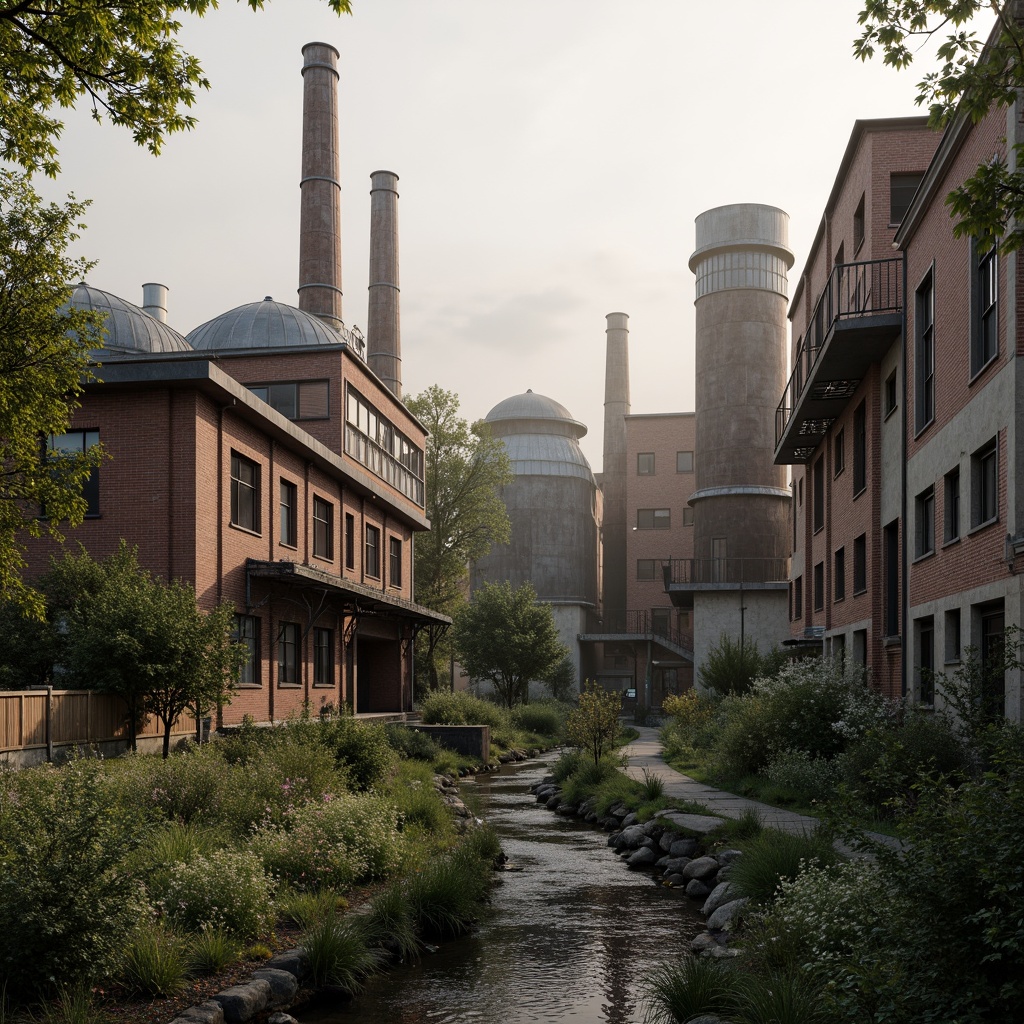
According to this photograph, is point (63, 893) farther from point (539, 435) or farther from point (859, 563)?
point (539, 435)

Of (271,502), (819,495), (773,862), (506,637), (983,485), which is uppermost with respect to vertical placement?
(819,495)

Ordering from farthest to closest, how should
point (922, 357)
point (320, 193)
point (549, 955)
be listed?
1. point (320, 193)
2. point (922, 357)
3. point (549, 955)

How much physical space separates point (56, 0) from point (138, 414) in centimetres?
1224

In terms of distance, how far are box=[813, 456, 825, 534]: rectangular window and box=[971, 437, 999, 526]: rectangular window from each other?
14.2 metres

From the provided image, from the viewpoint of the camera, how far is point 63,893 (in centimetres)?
725

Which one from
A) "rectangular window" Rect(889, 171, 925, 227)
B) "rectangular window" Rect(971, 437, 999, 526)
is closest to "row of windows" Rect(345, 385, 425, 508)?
"rectangular window" Rect(889, 171, 925, 227)

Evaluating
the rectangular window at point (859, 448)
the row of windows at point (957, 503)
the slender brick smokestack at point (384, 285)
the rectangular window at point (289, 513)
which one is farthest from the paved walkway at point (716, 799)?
the slender brick smokestack at point (384, 285)

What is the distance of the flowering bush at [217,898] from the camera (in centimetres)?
920

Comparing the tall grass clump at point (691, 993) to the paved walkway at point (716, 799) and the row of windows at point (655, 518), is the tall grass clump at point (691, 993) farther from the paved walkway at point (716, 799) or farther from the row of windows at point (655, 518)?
the row of windows at point (655, 518)

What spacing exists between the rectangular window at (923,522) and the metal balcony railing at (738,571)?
85.5ft

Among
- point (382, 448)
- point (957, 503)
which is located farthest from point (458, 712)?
point (957, 503)

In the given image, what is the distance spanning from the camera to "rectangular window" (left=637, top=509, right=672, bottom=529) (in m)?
63.1

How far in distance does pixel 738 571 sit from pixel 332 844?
36752 millimetres

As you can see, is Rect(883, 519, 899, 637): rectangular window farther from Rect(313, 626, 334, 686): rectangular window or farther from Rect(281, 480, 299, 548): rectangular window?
Rect(313, 626, 334, 686): rectangular window
